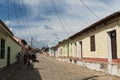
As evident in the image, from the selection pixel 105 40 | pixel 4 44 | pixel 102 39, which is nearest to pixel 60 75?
pixel 105 40

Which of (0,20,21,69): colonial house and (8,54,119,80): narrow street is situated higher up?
(0,20,21,69): colonial house

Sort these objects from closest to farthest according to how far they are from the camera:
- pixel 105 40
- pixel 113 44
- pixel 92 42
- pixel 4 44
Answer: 1. pixel 113 44
2. pixel 105 40
3. pixel 92 42
4. pixel 4 44

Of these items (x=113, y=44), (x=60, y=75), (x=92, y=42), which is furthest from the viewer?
(x=92, y=42)

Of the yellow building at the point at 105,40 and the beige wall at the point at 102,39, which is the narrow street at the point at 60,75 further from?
the beige wall at the point at 102,39

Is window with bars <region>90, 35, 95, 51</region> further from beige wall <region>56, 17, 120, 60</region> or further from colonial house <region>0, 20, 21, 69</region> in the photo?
colonial house <region>0, 20, 21, 69</region>

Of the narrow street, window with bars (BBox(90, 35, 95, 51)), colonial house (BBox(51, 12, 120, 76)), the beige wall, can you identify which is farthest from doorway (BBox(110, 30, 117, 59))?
window with bars (BBox(90, 35, 95, 51))

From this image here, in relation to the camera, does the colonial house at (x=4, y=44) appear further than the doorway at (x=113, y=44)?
Yes

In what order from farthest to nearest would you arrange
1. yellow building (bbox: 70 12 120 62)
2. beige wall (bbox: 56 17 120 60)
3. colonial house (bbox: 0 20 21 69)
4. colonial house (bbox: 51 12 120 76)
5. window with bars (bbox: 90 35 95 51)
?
window with bars (bbox: 90 35 95 51) → colonial house (bbox: 0 20 21 69) → beige wall (bbox: 56 17 120 60) → yellow building (bbox: 70 12 120 62) → colonial house (bbox: 51 12 120 76)

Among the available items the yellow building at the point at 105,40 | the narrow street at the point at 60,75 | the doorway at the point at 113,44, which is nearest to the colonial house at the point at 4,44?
the narrow street at the point at 60,75

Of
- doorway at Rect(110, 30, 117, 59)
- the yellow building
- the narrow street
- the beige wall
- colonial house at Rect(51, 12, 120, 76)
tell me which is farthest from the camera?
doorway at Rect(110, 30, 117, 59)

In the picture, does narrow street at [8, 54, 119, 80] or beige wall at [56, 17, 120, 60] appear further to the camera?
beige wall at [56, 17, 120, 60]

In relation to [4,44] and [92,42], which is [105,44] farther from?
[4,44]

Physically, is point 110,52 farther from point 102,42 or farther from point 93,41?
point 93,41

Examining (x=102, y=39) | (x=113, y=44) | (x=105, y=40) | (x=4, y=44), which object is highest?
(x=102, y=39)
